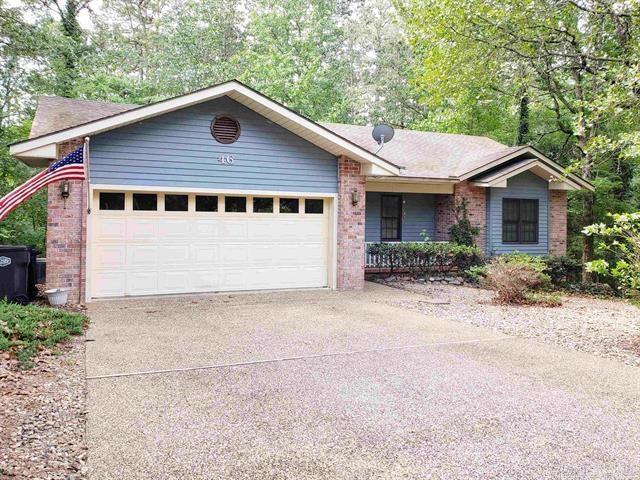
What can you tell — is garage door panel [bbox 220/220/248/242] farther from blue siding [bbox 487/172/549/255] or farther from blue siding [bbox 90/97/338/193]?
blue siding [bbox 487/172/549/255]

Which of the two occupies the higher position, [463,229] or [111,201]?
[111,201]

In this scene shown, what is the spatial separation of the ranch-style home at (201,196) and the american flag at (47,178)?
1.70ft

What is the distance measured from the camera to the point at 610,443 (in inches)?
143

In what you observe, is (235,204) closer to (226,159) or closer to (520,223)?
(226,159)

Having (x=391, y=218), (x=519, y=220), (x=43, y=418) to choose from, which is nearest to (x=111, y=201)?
(x=43, y=418)

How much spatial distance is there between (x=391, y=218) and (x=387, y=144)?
264 cm

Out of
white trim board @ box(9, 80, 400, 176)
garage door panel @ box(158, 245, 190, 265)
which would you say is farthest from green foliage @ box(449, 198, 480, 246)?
garage door panel @ box(158, 245, 190, 265)

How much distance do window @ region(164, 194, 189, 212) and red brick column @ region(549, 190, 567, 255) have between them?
1200 centimetres

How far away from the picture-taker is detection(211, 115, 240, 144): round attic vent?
33.5 feet

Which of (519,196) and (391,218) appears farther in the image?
(519,196)

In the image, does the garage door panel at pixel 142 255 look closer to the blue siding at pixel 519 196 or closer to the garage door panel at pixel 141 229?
the garage door panel at pixel 141 229

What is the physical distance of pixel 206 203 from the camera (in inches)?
409

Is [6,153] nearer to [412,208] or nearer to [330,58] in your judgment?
[412,208]

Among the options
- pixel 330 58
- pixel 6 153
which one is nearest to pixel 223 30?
pixel 330 58
